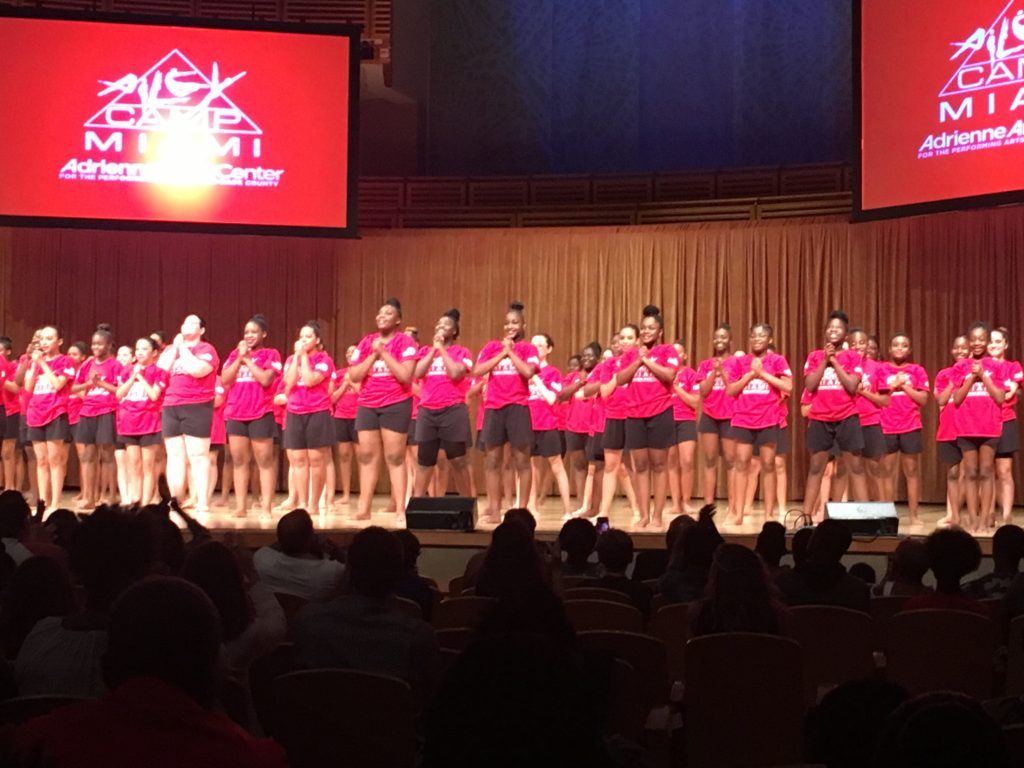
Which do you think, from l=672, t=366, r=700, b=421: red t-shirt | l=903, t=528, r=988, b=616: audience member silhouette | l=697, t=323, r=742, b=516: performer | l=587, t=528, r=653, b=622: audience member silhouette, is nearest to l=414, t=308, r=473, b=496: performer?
l=697, t=323, r=742, b=516: performer

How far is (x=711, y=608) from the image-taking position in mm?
3643

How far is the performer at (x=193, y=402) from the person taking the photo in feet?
31.6

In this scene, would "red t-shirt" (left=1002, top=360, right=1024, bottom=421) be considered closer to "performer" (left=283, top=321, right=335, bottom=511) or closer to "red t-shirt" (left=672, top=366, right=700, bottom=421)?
"red t-shirt" (left=672, top=366, right=700, bottom=421)

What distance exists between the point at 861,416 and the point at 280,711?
316 inches

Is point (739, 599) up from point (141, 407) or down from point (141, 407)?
down

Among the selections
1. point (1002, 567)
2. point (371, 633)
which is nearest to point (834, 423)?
point (1002, 567)

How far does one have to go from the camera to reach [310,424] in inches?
393

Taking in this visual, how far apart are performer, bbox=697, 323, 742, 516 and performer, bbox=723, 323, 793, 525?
94mm

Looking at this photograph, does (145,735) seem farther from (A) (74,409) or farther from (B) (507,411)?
(A) (74,409)

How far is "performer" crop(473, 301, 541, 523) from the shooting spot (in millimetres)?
9391

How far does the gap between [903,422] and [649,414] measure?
2.37 metres

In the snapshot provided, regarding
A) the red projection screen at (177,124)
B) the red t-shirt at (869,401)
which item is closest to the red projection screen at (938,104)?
the red t-shirt at (869,401)

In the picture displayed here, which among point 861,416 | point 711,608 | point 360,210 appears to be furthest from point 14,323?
point 711,608

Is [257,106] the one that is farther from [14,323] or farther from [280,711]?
[280,711]
